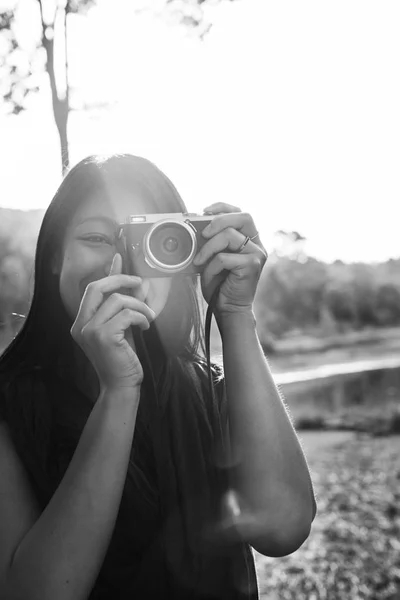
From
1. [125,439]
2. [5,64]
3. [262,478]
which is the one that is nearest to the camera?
[125,439]

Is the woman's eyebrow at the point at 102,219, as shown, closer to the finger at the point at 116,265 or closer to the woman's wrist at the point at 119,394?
the finger at the point at 116,265

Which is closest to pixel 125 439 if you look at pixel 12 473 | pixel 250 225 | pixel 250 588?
pixel 12 473

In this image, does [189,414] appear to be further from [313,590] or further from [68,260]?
[313,590]

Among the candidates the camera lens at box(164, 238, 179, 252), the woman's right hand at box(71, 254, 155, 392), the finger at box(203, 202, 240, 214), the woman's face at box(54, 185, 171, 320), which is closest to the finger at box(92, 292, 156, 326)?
the woman's right hand at box(71, 254, 155, 392)

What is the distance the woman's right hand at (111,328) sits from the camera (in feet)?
4.56

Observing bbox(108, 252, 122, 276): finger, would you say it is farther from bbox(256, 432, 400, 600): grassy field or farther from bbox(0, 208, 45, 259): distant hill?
bbox(256, 432, 400, 600): grassy field

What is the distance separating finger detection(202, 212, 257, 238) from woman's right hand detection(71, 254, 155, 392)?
1.01 ft

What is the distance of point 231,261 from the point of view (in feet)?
5.38

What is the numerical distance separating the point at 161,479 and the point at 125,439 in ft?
0.95

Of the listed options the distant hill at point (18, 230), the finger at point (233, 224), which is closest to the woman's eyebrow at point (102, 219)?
the finger at point (233, 224)

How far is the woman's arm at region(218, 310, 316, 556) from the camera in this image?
1.51 meters

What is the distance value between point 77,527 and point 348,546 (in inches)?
146

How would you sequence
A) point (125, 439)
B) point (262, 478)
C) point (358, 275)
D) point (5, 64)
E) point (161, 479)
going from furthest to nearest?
point (358, 275), point (5, 64), point (161, 479), point (262, 478), point (125, 439)

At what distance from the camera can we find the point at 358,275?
53.8 metres
